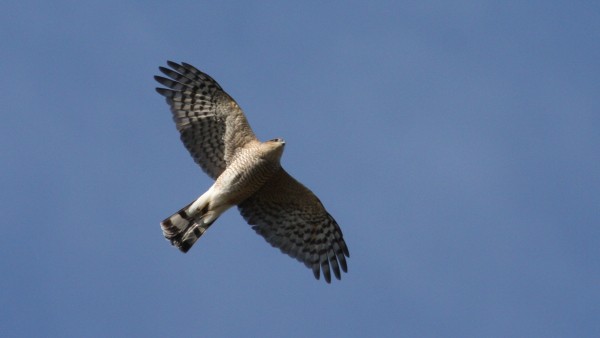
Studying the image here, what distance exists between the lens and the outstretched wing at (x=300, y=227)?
43.9 feet

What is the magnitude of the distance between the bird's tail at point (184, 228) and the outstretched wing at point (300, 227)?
0.75 metres

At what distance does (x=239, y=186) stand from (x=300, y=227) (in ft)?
4.61

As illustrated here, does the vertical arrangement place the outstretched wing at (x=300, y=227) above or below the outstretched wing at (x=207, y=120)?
below

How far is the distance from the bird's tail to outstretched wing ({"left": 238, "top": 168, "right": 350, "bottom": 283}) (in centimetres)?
75

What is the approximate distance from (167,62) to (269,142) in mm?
2208

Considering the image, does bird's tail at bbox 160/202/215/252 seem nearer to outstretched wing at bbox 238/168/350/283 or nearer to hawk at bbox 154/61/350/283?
hawk at bbox 154/61/350/283

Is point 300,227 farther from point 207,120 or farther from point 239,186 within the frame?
point 207,120

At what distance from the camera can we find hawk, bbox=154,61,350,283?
12.7m

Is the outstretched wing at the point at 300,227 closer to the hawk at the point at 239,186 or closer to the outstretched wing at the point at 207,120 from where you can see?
the hawk at the point at 239,186

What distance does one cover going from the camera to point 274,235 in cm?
1347

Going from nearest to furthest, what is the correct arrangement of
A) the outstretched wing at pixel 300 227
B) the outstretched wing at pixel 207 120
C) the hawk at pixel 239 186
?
the hawk at pixel 239 186 → the outstretched wing at pixel 207 120 → the outstretched wing at pixel 300 227

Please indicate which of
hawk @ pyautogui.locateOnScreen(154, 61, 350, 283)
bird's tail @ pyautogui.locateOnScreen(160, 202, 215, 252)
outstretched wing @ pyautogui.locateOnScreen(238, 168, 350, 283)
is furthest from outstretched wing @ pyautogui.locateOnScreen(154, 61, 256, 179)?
outstretched wing @ pyautogui.locateOnScreen(238, 168, 350, 283)

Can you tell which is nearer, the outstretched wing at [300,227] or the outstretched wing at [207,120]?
the outstretched wing at [207,120]

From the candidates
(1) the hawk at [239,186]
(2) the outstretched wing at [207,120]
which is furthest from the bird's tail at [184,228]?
(2) the outstretched wing at [207,120]
